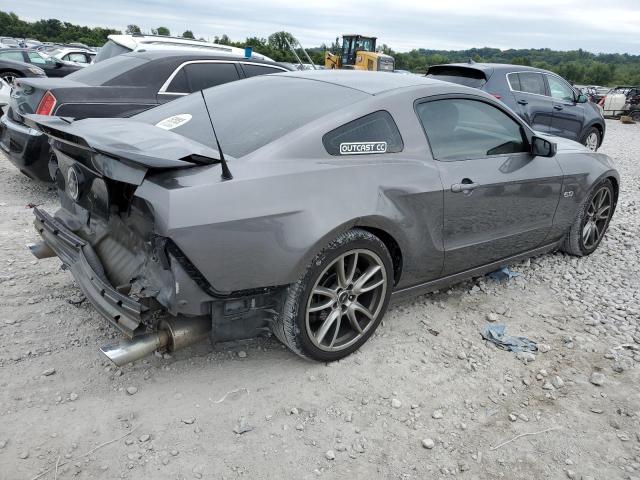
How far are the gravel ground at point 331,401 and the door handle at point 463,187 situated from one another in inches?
34.9

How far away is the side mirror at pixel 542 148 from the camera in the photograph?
12.1ft

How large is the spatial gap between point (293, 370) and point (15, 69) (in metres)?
12.7

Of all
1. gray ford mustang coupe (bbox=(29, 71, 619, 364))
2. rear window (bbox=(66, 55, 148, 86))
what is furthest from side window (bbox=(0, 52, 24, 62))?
gray ford mustang coupe (bbox=(29, 71, 619, 364))

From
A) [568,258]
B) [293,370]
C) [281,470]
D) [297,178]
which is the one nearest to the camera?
[281,470]

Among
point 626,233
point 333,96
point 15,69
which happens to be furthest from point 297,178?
point 15,69

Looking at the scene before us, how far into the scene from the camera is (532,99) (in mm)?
8688

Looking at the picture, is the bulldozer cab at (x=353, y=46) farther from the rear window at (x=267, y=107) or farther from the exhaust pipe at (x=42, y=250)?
the exhaust pipe at (x=42, y=250)

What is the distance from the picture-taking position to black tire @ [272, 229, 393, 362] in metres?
2.57

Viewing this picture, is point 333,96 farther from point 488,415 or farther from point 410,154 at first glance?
point 488,415

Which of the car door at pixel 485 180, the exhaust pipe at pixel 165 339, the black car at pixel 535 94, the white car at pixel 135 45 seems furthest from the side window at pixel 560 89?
the exhaust pipe at pixel 165 339

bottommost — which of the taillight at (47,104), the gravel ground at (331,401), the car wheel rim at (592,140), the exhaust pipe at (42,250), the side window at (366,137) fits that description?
the gravel ground at (331,401)

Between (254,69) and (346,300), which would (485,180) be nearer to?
(346,300)

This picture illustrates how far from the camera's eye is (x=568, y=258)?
15.3ft

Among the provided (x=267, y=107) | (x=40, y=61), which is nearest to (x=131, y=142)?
(x=267, y=107)
